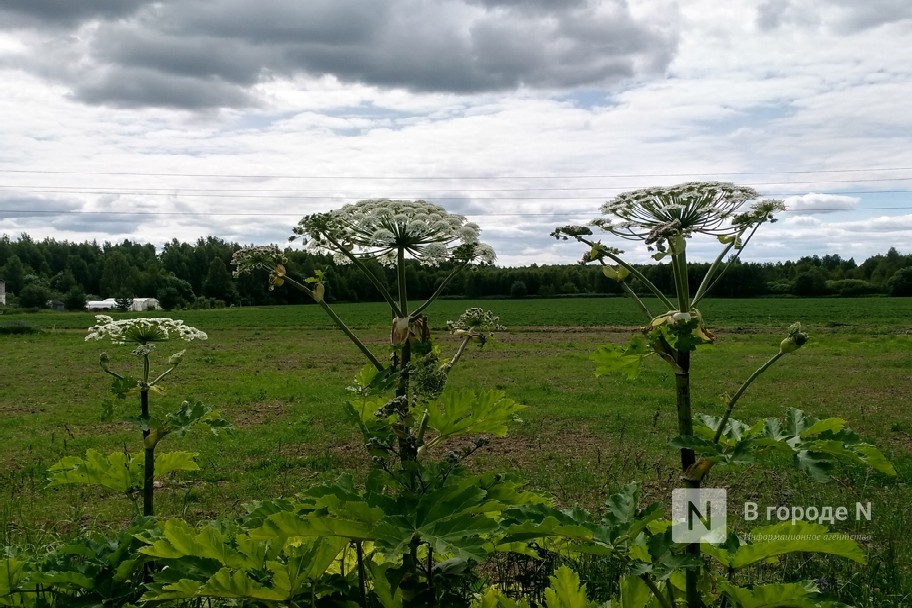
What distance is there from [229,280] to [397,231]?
101950mm

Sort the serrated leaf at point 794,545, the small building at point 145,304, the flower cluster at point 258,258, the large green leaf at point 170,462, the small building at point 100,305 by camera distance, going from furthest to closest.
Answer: the small building at point 100,305
the small building at point 145,304
the large green leaf at point 170,462
the flower cluster at point 258,258
the serrated leaf at point 794,545

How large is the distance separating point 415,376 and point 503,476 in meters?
0.56

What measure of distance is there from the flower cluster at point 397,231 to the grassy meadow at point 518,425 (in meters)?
0.78

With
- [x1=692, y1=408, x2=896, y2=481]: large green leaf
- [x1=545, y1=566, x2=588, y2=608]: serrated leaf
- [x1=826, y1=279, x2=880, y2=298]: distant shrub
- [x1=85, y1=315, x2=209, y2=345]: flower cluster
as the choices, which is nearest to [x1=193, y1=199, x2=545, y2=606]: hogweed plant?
[x1=545, y1=566, x2=588, y2=608]: serrated leaf

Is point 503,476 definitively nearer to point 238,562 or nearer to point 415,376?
point 415,376

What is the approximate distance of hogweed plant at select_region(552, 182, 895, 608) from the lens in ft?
8.10

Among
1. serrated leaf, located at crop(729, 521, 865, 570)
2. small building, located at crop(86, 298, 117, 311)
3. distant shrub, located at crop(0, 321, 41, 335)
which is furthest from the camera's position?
small building, located at crop(86, 298, 117, 311)

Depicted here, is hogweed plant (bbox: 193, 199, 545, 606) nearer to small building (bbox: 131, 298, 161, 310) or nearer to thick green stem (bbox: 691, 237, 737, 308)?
thick green stem (bbox: 691, 237, 737, 308)

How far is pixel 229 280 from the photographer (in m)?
99.7

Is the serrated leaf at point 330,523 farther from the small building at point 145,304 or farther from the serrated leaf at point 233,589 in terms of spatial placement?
the small building at point 145,304

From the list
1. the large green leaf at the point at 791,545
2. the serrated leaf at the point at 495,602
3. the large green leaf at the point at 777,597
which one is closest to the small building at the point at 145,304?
the serrated leaf at the point at 495,602

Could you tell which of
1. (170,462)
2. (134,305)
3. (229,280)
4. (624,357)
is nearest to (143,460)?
(170,462)

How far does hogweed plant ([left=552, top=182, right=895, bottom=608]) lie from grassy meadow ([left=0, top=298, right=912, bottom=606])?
0.38m

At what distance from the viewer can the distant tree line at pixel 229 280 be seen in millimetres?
98062
